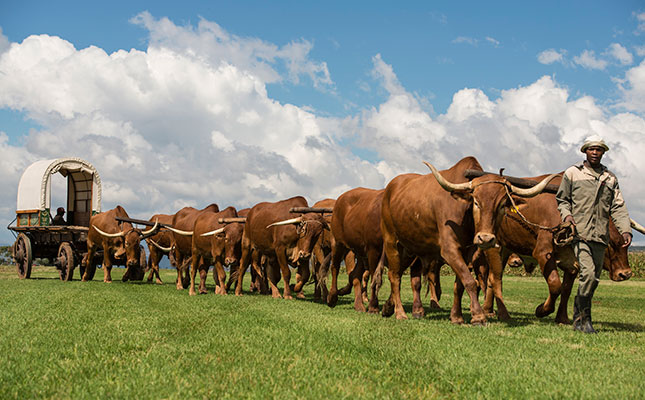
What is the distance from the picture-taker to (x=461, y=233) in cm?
797

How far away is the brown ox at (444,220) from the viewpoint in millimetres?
7625

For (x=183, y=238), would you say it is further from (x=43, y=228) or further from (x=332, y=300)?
(x=332, y=300)

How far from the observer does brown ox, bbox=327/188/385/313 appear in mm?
10422

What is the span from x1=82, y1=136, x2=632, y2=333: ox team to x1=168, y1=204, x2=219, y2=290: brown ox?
8.74 ft

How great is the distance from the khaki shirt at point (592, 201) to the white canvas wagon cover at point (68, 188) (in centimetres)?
1731

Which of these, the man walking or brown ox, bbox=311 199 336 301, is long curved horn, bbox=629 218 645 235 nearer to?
the man walking

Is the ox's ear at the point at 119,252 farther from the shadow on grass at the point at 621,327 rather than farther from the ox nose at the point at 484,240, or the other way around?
the shadow on grass at the point at 621,327

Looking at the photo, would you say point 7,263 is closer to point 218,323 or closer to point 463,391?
point 218,323

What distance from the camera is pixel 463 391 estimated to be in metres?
4.14

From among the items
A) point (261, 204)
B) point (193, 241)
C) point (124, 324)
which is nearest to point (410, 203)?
point (124, 324)

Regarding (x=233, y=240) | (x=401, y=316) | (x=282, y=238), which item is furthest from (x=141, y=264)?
(x=401, y=316)

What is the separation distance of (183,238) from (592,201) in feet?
41.9

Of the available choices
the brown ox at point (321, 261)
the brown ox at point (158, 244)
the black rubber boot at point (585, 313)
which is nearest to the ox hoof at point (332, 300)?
the brown ox at point (321, 261)

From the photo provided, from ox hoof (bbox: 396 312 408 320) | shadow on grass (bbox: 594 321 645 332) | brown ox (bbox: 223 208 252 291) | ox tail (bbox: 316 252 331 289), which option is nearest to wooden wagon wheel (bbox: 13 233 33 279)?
brown ox (bbox: 223 208 252 291)
